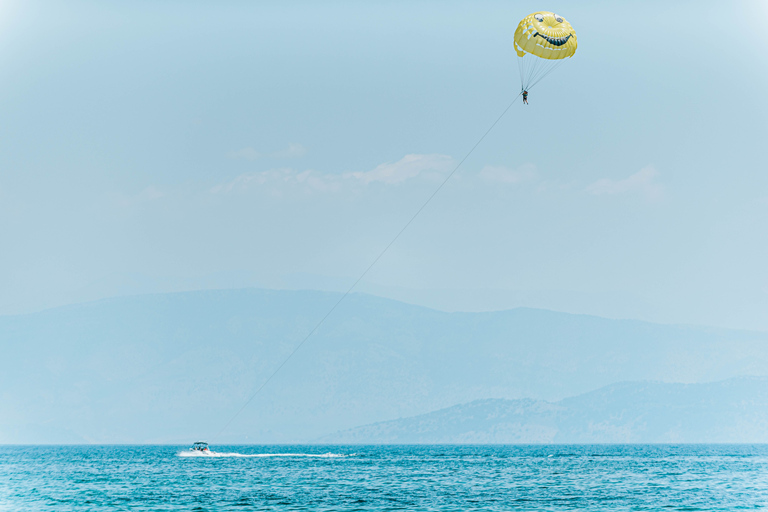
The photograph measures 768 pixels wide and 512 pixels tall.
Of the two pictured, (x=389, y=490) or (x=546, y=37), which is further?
(x=389, y=490)

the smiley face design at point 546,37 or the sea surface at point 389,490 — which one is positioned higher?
the smiley face design at point 546,37

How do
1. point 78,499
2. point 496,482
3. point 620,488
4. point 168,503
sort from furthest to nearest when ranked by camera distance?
1. point 496,482
2. point 620,488
3. point 78,499
4. point 168,503

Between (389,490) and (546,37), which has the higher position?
(546,37)

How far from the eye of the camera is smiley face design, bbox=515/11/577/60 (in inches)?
2063

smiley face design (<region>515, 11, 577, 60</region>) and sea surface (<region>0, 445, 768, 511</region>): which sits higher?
smiley face design (<region>515, 11, 577, 60</region>)

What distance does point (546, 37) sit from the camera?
52.2 metres

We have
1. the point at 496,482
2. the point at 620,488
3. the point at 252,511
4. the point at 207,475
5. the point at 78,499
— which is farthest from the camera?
the point at 207,475

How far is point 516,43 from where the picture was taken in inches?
2111

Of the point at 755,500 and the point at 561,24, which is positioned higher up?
the point at 561,24

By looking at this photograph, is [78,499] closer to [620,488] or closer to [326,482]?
[326,482]

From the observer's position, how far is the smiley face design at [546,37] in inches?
2063

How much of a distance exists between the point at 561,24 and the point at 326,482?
3751 cm

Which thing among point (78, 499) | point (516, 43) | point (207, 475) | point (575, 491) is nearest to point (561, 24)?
point (516, 43)

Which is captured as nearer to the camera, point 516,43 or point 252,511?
point 252,511
